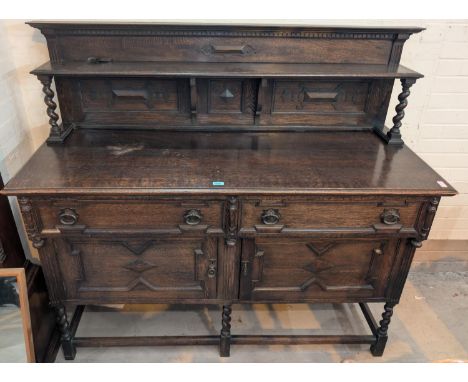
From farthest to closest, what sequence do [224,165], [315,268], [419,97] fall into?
[419,97] → [315,268] → [224,165]

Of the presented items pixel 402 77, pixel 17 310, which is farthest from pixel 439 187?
pixel 17 310

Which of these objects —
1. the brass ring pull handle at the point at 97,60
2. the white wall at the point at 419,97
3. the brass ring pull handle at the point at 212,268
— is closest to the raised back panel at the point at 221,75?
the brass ring pull handle at the point at 97,60

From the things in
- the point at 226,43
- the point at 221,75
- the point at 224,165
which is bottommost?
the point at 224,165

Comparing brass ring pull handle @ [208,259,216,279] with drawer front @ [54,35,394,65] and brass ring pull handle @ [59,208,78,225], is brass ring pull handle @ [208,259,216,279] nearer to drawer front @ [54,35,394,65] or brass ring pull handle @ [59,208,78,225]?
brass ring pull handle @ [59,208,78,225]

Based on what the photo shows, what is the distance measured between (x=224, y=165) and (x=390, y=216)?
2.42 ft

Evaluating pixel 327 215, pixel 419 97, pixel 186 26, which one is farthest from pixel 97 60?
pixel 419 97

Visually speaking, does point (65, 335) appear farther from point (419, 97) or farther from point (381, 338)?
point (419, 97)

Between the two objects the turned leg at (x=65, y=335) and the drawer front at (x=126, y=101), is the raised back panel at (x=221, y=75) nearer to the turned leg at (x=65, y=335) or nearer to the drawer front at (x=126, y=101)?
the drawer front at (x=126, y=101)

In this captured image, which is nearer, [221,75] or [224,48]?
[221,75]

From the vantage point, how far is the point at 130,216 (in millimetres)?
1606

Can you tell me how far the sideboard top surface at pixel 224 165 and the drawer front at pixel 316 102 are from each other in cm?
8

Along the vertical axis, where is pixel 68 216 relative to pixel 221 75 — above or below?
below
